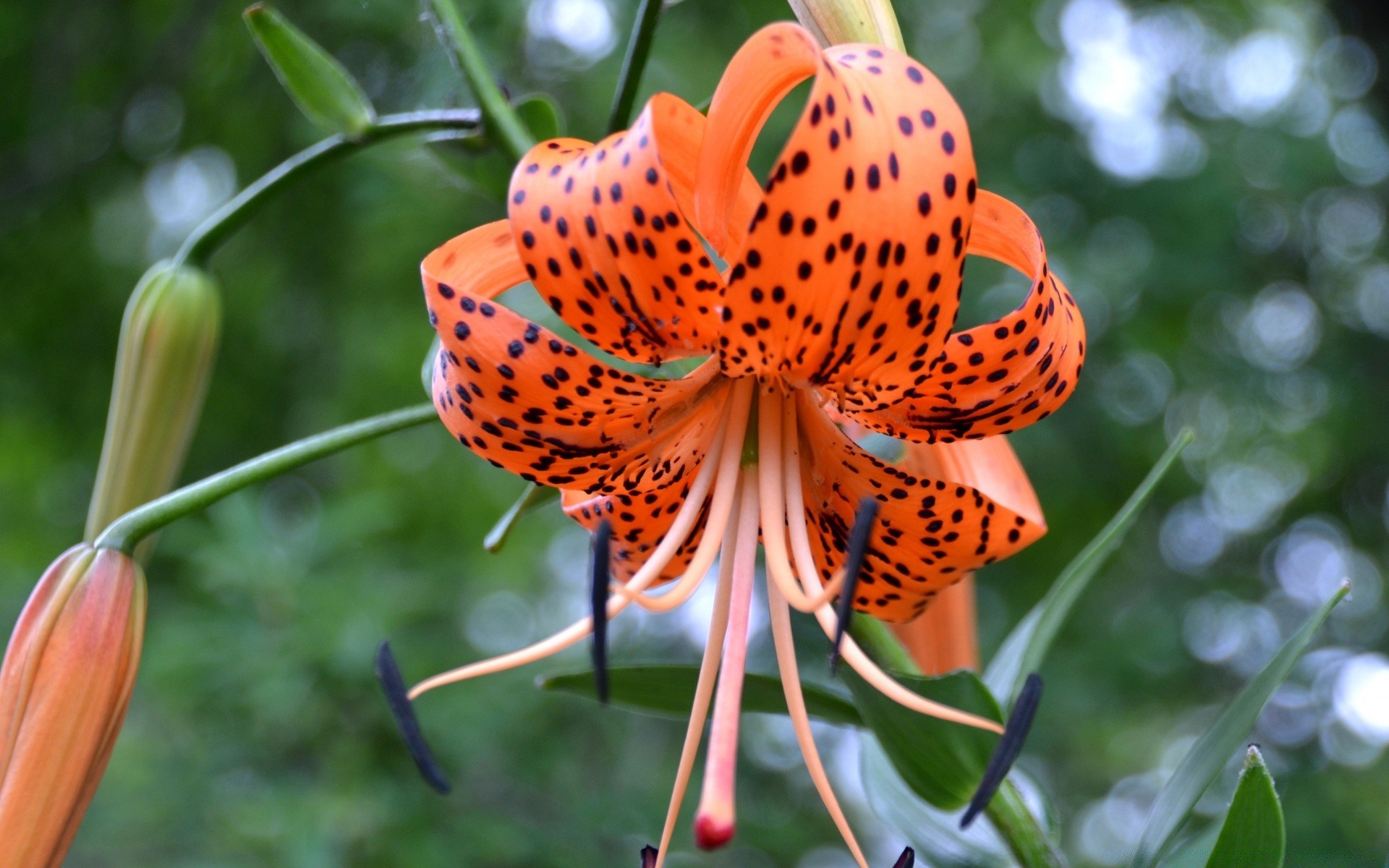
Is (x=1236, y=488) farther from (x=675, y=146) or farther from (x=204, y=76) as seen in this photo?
(x=675, y=146)

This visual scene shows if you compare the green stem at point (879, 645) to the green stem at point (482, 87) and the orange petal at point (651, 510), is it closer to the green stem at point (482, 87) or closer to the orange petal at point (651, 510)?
the orange petal at point (651, 510)

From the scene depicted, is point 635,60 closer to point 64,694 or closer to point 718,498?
point 718,498

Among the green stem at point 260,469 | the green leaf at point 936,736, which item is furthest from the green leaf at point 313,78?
the green leaf at point 936,736

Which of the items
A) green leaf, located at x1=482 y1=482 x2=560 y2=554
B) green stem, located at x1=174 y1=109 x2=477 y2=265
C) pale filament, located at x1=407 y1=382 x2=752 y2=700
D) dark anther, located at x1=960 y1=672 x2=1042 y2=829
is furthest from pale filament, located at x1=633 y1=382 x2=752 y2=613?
green stem, located at x1=174 y1=109 x2=477 y2=265

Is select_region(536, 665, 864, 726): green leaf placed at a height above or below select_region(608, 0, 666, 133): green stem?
below

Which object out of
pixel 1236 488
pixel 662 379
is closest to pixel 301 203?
pixel 662 379

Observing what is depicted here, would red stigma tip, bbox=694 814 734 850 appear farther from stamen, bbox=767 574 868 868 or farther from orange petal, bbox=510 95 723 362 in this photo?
orange petal, bbox=510 95 723 362
